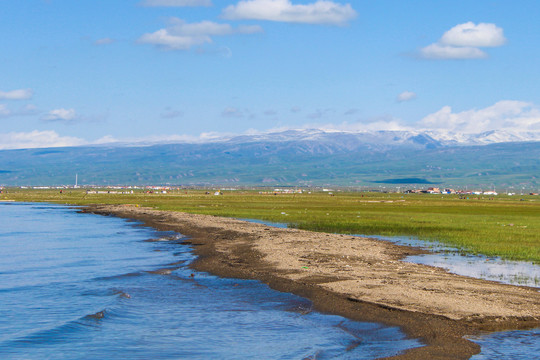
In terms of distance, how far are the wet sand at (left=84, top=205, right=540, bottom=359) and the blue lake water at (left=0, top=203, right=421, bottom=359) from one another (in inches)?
37.8

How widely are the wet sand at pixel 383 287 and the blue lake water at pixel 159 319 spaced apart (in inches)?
37.8

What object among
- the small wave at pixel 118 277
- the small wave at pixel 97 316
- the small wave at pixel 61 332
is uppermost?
the small wave at pixel 118 277

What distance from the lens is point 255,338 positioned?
69.5 feet

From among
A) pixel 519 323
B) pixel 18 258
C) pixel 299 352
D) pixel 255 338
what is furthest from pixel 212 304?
pixel 18 258

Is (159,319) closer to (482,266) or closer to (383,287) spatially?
(383,287)

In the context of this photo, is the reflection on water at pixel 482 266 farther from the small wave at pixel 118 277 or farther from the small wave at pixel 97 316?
the small wave at pixel 97 316

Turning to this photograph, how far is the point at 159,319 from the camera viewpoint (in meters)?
23.7

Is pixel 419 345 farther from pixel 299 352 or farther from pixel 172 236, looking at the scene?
pixel 172 236

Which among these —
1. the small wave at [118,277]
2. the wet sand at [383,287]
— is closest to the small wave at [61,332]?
the wet sand at [383,287]

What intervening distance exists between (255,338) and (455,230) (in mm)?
41345

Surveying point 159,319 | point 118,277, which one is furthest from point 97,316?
point 118,277

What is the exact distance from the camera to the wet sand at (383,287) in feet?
68.9

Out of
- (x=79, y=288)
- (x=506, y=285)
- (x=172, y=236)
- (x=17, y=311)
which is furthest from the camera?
(x=172, y=236)

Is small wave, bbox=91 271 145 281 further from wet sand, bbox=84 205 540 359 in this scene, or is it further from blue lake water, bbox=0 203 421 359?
wet sand, bbox=84 205 540 359
